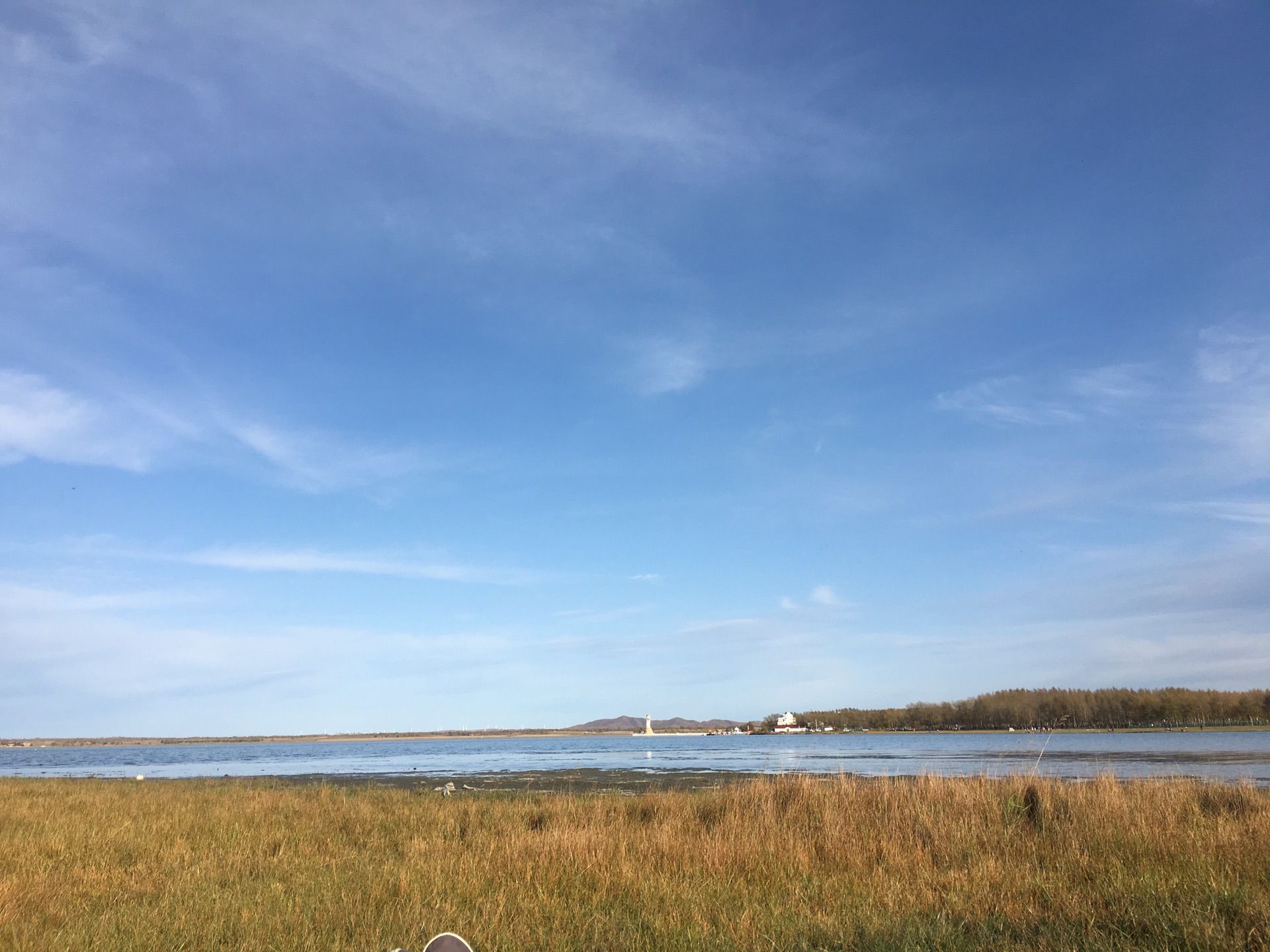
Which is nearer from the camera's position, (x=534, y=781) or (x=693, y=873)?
(x=693, y=873)

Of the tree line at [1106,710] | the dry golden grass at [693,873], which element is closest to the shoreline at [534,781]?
the dry golden grass at [693,873]

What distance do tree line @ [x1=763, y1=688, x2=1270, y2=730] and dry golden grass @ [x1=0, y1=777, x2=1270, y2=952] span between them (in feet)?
313

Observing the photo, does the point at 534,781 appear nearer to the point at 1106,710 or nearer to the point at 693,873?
the point at 693,873

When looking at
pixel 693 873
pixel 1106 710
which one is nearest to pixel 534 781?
pixel 693 873

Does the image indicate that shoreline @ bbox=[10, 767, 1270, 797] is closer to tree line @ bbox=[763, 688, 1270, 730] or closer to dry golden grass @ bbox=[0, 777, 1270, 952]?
dry golden grass @ bbox=[0, 777, 1270, 952]

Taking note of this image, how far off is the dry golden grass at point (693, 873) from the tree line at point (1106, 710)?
9555 centimetres

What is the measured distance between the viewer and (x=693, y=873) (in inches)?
399

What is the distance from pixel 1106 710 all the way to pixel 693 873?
133774 millimetres

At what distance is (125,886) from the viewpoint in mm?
10023

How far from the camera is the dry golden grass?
7281mm

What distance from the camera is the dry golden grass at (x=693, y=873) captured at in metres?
7.28

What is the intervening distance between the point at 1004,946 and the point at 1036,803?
882cm

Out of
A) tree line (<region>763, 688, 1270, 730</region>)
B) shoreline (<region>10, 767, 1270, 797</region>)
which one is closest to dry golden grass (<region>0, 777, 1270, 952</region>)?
shoreline (<region>10, 767, 1270, 797</region>)

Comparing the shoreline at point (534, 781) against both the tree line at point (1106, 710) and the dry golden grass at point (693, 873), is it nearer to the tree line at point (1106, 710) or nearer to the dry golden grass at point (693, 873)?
the dry golden grass at point (693, 873)
